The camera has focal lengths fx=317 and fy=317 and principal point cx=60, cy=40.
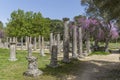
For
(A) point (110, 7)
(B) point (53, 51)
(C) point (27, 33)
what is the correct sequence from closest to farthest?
(A) point (110, 7)
(B) point (53, 51)
(C) point (27, 33)

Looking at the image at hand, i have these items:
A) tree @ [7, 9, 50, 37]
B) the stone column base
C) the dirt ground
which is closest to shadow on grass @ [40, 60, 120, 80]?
the dirt ground

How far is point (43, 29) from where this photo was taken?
74.8 meters

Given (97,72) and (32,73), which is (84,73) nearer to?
(97,72)

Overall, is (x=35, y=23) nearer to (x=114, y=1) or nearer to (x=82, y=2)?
(x=82, y=2)

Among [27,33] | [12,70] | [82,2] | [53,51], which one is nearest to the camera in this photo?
[12,70]

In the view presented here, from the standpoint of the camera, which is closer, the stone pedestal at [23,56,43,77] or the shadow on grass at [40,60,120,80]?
the shadow on grass at [40,60,120,80]

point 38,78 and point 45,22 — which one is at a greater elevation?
point 45,22

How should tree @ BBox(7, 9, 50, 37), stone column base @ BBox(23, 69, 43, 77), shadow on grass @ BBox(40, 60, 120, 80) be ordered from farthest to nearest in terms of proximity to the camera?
1. tree @ BBox(7, 9, 50, 37)
2. stone column base @ BBox(23, 69, 43, 77)
3. shadow on grass @ BBox(40, 60, 120, 80)

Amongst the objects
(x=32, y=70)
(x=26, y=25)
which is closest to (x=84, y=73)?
(x=32, y=70)

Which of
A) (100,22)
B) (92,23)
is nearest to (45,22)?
(92,23)

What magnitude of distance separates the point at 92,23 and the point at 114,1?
36672 millimetres

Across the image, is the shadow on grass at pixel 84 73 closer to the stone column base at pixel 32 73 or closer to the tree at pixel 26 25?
the stone column base at pixel 32 73

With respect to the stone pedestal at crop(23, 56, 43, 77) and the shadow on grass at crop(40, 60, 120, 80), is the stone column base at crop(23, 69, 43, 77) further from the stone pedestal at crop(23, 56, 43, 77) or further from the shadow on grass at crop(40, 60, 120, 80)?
the shadow on grass at crop(40, 60, 120, 80)

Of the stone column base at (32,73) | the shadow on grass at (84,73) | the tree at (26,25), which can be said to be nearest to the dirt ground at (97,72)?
the shadow on grass at (84,73)
